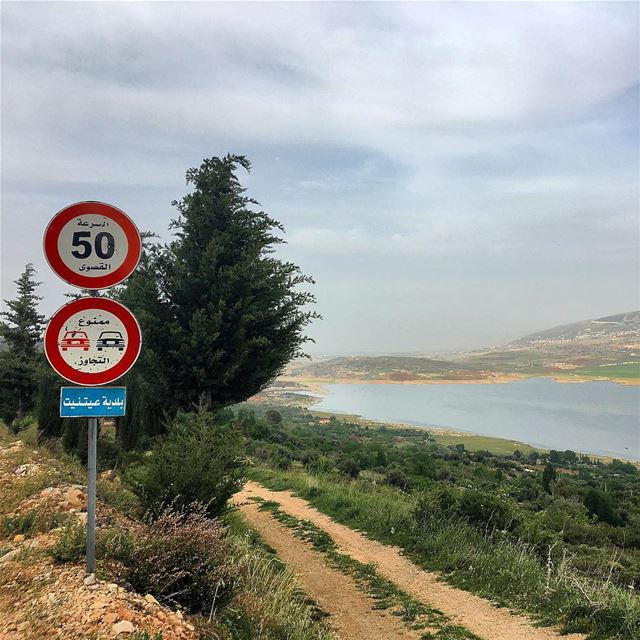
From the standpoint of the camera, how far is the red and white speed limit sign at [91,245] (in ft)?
11.7

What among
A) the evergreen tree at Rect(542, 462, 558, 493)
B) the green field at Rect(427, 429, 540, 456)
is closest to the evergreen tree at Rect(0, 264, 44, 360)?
the evergreen tree at Rect(542, 462, 558, 493)

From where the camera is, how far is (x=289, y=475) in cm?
1580

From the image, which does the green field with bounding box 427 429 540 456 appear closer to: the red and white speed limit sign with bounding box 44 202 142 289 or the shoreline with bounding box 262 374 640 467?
the shoreline with bounding box 262 374 640 467

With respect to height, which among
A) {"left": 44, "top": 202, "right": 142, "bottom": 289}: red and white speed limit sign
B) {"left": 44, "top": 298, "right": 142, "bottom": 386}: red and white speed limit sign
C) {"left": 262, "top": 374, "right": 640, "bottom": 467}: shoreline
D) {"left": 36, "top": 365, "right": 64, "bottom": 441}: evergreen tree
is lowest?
{"left": 262, "top": 374, "right": 640, "bottom": 467}: shoreline

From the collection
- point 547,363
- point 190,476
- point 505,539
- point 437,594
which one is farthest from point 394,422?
point 190,476

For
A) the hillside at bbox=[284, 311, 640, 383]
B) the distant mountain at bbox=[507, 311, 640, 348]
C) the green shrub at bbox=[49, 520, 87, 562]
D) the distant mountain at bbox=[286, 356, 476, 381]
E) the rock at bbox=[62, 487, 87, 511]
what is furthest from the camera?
the distant mountain at bbox=[286, 356, 476, 381]

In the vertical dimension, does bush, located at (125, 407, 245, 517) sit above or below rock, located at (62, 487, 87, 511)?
above

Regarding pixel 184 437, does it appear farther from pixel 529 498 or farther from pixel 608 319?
pixel 608 319

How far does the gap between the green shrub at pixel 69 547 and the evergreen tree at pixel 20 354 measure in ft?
61.0

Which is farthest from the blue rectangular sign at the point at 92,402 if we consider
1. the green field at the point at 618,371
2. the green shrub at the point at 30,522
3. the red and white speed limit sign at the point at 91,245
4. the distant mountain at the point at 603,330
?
the distant mountain at the point at 603,330

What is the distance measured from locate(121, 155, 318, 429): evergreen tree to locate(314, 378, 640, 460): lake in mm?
48140

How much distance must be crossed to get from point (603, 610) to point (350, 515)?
5906mm

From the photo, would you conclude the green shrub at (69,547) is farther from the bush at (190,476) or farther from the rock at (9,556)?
the bush at (190,476)

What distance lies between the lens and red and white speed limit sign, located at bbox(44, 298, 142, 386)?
3.48 metres
